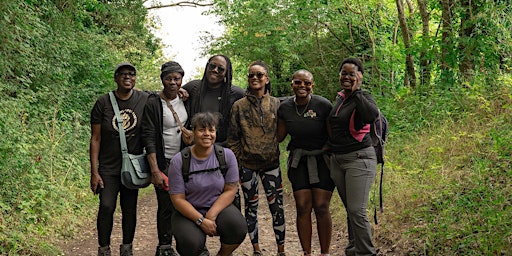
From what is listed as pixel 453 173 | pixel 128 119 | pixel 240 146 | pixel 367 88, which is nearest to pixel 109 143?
pixel 128 119

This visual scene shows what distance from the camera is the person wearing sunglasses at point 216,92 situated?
5684 mm

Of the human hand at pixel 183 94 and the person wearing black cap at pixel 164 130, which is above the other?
the human hand at pixel 183 94

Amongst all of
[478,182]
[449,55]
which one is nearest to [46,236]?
[478,182]

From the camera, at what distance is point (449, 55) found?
10.8 metres

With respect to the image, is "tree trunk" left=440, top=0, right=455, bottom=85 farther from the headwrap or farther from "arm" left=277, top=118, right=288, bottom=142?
the headwrap

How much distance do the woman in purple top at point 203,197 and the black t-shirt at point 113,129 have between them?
83 cm

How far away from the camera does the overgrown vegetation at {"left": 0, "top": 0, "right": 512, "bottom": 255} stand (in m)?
6.18

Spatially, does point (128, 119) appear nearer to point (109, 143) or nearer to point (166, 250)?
point (109, 143)

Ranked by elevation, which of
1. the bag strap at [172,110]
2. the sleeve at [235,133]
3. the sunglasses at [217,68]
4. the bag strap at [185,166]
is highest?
the sunglasses at [217,68]

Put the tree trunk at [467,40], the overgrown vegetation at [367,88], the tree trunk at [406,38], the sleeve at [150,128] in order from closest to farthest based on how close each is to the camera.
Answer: the sleeve at [150,128]
the overgrown vegetation at [367,88]
the tree trunk at [467,40]
the tree trunk at [406,38]

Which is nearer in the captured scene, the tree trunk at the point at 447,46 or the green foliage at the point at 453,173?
the green foliage at the point at 453,173

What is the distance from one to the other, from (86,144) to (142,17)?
775 cm

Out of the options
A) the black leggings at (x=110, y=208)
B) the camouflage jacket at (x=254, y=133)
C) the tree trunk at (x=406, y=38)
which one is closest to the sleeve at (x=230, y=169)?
the camouflage jacket at (x=254, y=133)

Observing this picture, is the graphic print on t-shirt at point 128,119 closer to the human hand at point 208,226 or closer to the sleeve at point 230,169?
the sleeve at point 230,169
